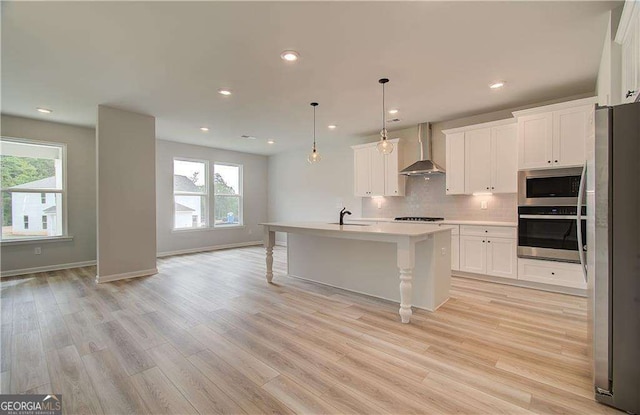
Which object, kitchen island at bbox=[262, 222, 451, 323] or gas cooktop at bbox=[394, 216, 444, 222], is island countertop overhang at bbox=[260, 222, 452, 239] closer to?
kitchen island at bbox=[262, 222, 451, 323]

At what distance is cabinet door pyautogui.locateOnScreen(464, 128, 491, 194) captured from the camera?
4.50 meters

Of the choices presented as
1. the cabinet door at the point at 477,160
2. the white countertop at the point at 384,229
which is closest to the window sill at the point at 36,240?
the white countertop at the point at 384,229

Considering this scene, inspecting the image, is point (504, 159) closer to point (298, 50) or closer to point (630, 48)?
point (630, 48)

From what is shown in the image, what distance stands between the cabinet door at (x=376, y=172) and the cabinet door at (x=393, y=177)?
8 centimetres

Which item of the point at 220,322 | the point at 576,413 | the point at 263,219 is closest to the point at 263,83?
the point at 220,322

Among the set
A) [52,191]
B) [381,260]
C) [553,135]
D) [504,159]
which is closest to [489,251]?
[504,159]

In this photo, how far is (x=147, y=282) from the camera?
4438 mm

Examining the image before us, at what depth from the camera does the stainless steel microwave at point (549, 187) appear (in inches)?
148

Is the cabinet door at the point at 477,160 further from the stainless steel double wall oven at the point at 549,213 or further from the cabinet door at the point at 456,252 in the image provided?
the cabinet door at the point at 456,252

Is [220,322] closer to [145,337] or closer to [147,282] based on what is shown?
[145,337]

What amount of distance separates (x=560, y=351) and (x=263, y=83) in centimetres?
390

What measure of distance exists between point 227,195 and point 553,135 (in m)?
6.97

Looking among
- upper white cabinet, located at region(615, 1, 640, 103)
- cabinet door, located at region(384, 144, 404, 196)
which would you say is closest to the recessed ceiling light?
upper white cabinet, located at region(615, 1, 640, 103)

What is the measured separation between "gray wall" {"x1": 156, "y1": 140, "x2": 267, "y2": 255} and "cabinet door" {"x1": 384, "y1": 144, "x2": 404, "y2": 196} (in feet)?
13.9
